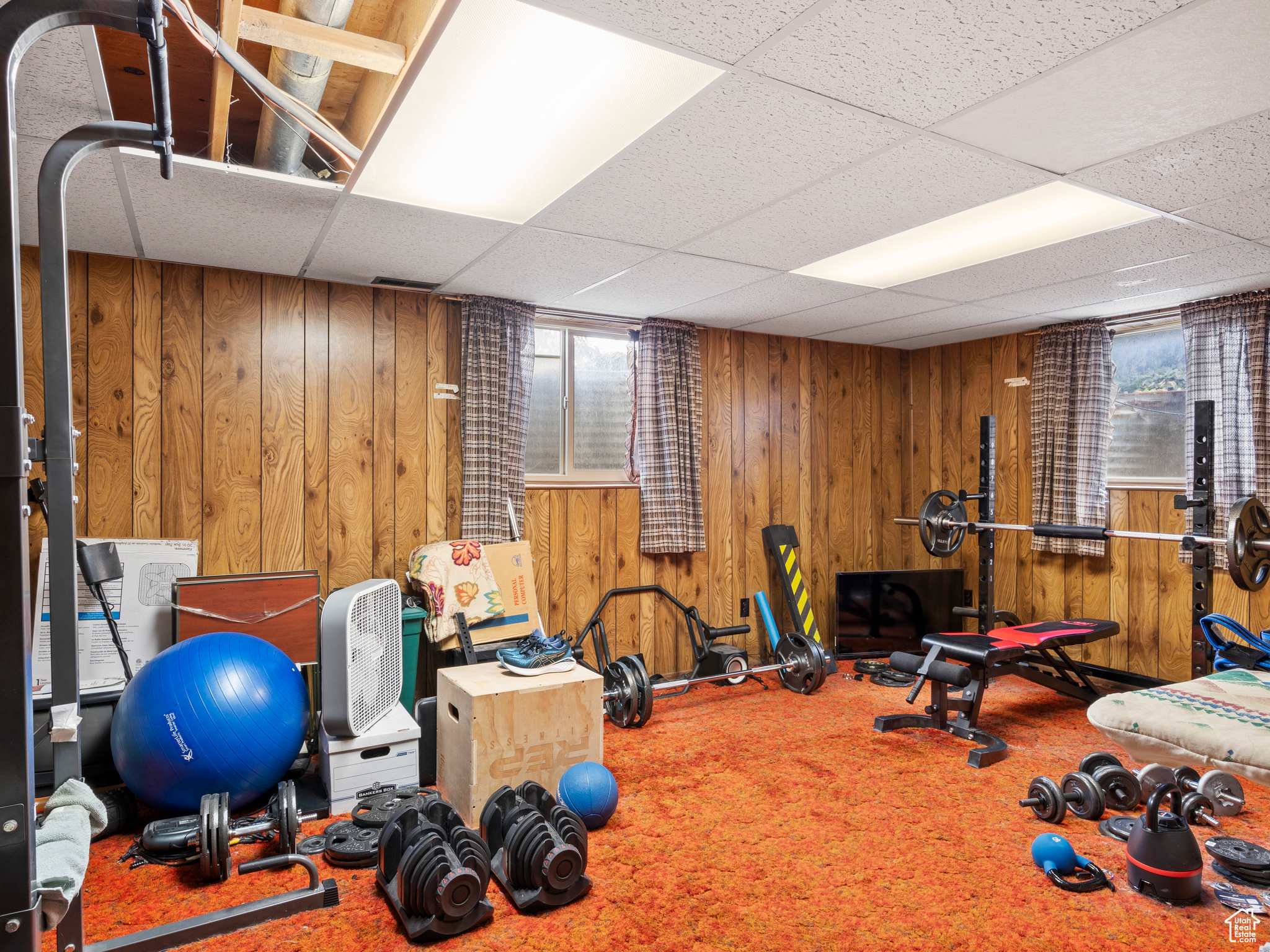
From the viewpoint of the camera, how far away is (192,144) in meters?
2.66

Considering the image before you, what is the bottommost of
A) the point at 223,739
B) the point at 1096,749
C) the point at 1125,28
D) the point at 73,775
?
the point at 1096,749

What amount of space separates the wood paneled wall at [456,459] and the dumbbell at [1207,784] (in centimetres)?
172

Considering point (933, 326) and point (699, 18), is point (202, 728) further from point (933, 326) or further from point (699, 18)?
point (933, 326)

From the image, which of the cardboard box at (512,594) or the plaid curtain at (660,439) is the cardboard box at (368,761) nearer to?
the cardboard box at (512,594)

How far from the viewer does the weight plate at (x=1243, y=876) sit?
227 cm

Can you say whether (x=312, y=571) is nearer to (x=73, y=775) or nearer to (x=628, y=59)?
(x=73, y=775)

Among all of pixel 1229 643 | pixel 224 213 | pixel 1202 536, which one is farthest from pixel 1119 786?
pixel 224 213

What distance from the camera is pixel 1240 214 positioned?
8.77ft

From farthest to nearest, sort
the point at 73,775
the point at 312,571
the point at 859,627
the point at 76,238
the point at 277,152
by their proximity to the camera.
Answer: the point at 859,627 < the point at 312,571 < the point at 76,238 < the point at 277,152 < the point at 73,775

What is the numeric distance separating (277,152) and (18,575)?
6.03ft

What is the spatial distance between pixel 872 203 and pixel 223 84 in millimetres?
2048

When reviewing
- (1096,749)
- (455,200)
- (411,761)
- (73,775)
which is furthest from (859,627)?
(73,775)

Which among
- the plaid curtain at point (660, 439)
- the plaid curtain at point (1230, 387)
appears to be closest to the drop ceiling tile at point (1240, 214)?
the plaid curtain at point (1230, 387)

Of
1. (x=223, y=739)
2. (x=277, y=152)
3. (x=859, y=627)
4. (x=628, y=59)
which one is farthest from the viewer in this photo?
(x=859, y=627)
